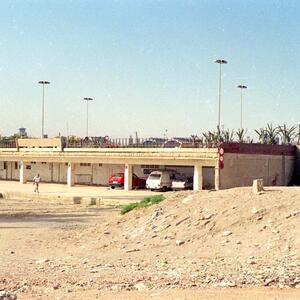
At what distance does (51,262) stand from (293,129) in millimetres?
44572

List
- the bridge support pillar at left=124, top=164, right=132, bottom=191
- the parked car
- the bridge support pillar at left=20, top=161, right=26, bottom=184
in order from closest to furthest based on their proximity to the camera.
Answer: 1. the parked car
2. the bridge support pillar at left=124, top=164, right=132, bottom=191
3. the bridge support pillar at left=20, top=161, right=26, bottom=184

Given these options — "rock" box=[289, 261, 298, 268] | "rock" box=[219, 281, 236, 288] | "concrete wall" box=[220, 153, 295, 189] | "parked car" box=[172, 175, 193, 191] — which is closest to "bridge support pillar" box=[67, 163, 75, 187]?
"parked car" box=[172, 175, 193, 191]

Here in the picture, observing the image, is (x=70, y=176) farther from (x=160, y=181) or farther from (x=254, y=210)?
(x=254, y=210)

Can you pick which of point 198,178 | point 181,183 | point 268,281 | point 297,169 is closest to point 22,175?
point 181,183

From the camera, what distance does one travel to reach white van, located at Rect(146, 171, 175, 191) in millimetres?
40781

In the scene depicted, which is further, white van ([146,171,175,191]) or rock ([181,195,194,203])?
white van ([146,171,175,191])

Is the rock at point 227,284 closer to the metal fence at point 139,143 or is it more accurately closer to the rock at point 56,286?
the rock at point 56,286

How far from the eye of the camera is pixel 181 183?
4109 cm

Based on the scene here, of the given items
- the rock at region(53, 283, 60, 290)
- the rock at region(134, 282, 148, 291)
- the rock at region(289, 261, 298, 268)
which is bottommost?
the rock at region(53, 283, 60, 290)

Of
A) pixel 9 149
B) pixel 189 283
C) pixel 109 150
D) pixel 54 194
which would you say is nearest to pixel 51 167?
pixel 9 149

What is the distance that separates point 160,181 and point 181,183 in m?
1.57

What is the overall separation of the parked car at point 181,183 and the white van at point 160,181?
344mm

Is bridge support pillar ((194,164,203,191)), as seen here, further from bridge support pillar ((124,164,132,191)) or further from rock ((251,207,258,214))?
rock ((251,207,258,214))

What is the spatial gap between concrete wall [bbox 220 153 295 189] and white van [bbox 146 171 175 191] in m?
5.16
